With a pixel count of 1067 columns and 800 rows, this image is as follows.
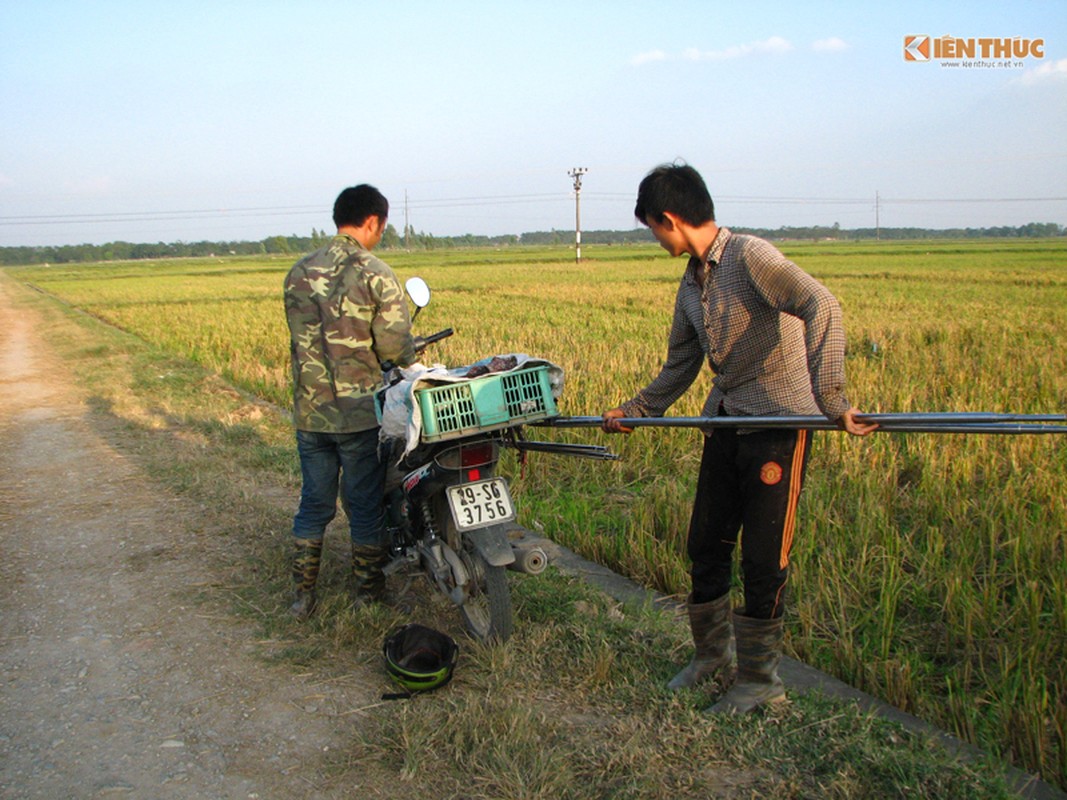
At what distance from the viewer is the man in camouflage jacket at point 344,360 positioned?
11.5 ft

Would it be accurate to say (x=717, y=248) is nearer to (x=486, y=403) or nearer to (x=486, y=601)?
(x=486, y=403)

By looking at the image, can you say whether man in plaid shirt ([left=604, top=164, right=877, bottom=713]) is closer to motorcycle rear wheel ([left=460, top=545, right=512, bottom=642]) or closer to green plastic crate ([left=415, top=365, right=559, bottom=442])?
green plastic crate ([left=415, top=365, right=559, bottom=442])

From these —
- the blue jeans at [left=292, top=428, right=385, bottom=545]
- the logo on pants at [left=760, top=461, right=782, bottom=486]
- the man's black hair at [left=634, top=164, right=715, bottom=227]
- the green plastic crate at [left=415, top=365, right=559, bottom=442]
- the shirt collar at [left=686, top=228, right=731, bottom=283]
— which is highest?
the man's black hair at [left=634, top=164, right=715, bottom=227]

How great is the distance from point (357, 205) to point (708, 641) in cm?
231

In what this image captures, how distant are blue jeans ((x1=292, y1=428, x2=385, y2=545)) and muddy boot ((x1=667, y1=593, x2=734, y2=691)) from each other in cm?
154

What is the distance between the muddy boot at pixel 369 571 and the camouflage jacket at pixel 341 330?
0.59m

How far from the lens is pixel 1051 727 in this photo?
262cm

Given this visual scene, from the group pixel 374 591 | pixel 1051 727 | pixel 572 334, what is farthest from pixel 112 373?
pixel 1051 727

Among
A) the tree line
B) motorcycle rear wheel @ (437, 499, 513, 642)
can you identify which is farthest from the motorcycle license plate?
the tree line

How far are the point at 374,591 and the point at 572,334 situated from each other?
30.3 ft

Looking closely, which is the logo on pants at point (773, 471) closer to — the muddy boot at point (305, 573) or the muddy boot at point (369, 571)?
the muddy boot at point (369, 571)

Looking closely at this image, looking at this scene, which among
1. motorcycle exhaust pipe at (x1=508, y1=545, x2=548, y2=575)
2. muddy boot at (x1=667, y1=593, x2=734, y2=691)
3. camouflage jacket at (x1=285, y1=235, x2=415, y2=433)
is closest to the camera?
muddy boot at (x1=667, y1=593, x2=734, y2=691)

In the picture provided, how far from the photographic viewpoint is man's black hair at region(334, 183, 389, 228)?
358 cm

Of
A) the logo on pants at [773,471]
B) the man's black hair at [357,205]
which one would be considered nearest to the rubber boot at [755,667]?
the logo on pants at [773,471]
